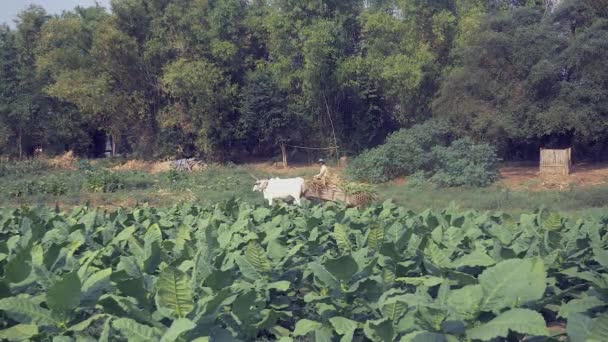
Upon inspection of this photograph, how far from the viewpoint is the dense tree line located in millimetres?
26578

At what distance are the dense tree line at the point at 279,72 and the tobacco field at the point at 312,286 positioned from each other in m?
20.4

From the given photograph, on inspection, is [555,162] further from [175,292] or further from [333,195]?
[175,292]

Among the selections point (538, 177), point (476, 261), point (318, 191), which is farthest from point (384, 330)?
point (538, 177)

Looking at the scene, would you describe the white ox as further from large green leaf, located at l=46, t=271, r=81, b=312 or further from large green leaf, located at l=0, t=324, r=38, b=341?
large green leaf, located at l=0, t=324, r=38, b=341

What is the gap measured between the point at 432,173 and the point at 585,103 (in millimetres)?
6646

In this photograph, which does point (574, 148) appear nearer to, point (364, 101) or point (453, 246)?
point (364, 101)

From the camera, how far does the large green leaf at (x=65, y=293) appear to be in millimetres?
3865

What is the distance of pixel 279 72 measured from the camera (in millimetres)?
33219

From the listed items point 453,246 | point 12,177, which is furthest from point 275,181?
point 12,177

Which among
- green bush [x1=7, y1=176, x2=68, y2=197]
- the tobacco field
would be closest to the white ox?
green bush [x1=7, y1=176, x2=68, y2=197]

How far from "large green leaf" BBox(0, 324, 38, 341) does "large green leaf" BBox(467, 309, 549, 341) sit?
8.44 feet

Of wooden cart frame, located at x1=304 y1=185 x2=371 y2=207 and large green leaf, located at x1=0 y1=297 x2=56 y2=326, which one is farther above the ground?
large green leaf, located at x1=0 y1=297 x2=56 y2=326

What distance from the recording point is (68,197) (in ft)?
69.8

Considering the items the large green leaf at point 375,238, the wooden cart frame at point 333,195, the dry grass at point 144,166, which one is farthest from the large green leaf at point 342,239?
the dry grass at point 144,166
